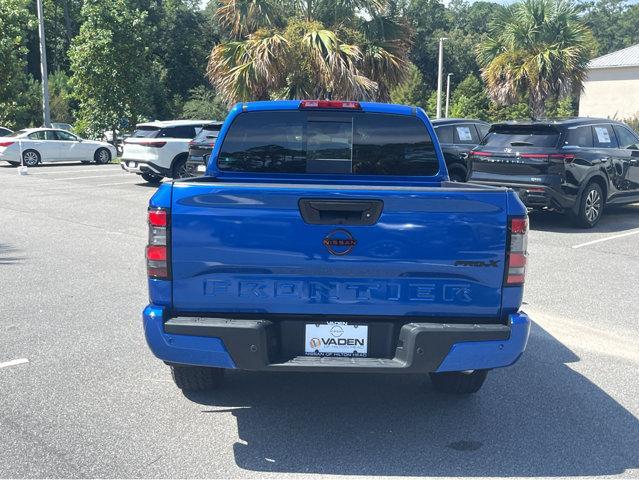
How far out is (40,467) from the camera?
3.67m

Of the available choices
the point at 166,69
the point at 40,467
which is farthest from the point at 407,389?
the point at 166,69

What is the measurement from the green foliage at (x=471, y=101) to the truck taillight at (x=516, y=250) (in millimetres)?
53718

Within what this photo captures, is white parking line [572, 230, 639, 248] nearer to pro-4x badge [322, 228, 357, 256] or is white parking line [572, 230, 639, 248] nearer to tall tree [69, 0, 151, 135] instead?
pro-4x badge [322, 228, 357, 256]

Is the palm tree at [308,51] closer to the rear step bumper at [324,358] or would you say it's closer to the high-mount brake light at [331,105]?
the high-mount brake light at [331,105]

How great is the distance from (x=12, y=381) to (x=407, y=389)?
8.96ft

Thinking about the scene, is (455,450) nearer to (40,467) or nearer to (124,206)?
(40,467)

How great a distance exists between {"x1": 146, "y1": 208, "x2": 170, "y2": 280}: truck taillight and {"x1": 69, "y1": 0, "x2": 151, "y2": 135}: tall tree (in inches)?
1095

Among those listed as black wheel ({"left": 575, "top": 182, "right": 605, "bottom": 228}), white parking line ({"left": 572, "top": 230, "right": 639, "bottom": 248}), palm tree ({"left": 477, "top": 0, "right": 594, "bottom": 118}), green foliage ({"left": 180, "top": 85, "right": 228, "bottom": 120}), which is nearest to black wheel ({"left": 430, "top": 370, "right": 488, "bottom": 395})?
white parking line ({"left": 572, "top": 230, "right": 639, "bottom": 248})

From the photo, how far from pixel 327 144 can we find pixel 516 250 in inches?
68.7

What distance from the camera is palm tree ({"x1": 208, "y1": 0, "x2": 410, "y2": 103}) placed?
693 inches

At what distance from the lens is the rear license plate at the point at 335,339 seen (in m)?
3.82

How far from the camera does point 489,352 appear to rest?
3.81 metres

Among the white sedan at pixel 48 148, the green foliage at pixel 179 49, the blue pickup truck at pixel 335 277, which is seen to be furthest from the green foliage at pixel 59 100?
the blue pickup truck at pixel 335 277

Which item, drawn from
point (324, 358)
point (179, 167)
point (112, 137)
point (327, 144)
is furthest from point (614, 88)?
point (324, 358)
